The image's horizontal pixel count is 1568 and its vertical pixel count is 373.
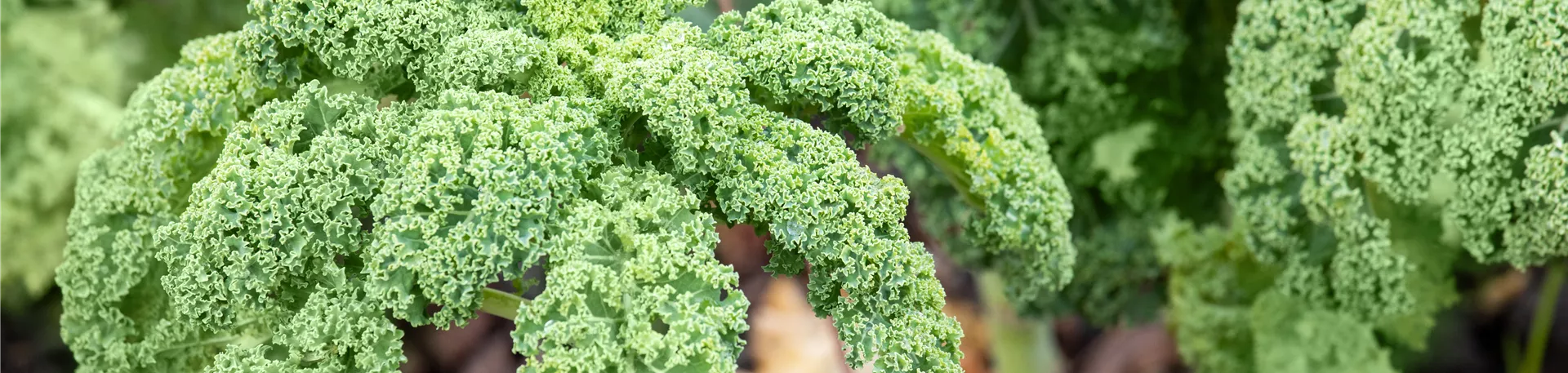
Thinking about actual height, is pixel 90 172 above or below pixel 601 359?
above

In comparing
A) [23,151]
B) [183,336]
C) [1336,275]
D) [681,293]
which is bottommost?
[1336,275]

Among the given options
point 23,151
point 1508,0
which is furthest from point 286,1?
point 23,151

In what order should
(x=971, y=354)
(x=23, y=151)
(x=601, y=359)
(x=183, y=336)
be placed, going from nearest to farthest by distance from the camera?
(x=601, y=359)
(x=183, y=336)
(x=23, y=151)
(x=971, y=354)

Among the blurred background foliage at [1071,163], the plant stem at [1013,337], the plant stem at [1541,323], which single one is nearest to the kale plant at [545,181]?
the blurred background foliage at [1071,163]

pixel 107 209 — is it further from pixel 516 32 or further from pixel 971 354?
pixel 971 354

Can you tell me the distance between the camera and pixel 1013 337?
2.05 m

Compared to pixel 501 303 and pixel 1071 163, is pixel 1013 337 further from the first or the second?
pixel 501 303

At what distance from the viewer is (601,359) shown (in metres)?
0.90

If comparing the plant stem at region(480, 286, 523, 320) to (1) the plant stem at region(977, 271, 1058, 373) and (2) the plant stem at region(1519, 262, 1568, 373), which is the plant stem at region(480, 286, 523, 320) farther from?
(2) the plant stem at region(1519, 262, 1568, 373)

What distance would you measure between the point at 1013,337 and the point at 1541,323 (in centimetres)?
93

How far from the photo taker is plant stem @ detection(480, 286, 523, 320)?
1.07 meters

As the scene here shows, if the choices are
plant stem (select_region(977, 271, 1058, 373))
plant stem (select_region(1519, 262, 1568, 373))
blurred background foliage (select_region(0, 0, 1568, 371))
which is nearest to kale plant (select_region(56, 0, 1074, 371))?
blurred background foliage (select_region(0, 0, 1568, 371))

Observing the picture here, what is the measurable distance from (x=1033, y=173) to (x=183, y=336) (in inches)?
34.1

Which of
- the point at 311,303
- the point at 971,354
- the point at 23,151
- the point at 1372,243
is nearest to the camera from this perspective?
the point at 311,303
